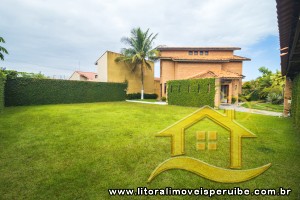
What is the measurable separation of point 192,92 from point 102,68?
18.8m

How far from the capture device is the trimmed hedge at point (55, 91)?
14430 millimetres

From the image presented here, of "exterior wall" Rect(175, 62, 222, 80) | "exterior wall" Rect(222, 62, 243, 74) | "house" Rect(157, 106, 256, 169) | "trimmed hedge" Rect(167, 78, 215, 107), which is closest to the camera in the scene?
"house" Rect(157, 106, 256, 169)

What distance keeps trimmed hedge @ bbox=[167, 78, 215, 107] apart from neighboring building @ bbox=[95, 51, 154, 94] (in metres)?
11.4

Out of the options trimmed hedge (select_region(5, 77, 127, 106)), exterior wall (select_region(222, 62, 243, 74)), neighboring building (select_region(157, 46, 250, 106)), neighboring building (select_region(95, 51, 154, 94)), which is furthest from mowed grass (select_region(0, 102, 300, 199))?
neighboring building (select_region(95, 51, 154, 94))

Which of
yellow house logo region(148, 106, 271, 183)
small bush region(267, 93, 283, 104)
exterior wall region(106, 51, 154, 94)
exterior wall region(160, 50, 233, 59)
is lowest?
yellow house logo region(148, 106, 271, 183)

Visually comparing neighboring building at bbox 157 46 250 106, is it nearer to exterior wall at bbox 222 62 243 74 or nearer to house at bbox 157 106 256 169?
exterior wall at bbox 222 62 243 74

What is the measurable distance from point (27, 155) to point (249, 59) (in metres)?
30.0

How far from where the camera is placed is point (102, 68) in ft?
92.2

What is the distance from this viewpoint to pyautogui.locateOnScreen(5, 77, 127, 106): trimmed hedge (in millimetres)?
14430

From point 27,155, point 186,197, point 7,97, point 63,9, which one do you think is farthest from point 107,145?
point 63,9

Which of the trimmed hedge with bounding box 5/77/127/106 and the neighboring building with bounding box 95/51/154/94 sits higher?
the neighboring building with bounding box 95/51/154/94

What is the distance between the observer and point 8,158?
13.0 feet

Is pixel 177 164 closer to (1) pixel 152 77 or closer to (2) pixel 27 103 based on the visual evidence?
(2) pixel 27 103

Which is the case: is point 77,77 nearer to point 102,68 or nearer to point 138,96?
point 102,68
